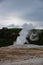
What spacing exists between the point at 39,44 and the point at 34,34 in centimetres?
334

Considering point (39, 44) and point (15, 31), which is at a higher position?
point (15, 31)

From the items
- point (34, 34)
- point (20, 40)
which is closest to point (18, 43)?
point (20, 40)

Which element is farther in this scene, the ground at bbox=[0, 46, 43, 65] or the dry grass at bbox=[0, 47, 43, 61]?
the dry grass at bbox=[0, 47, 43, 61]

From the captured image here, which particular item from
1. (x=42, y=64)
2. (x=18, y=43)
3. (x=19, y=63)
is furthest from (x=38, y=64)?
(x=18, y=43)

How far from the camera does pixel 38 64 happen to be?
96.8ft

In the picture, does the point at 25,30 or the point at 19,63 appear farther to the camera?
the point at 25,30

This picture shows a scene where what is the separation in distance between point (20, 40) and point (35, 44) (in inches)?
184

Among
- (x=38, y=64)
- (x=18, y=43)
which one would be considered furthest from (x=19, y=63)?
→ (x=18, y=43)

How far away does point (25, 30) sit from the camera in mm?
67625

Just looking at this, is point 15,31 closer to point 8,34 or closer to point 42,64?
point 8,34

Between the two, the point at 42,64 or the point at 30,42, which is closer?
the point at 42,64

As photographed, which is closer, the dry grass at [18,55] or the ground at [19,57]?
the ground at [19,57]

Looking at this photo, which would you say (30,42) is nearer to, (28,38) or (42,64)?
(28,38)

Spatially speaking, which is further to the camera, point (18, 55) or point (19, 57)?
point (18, 55)
